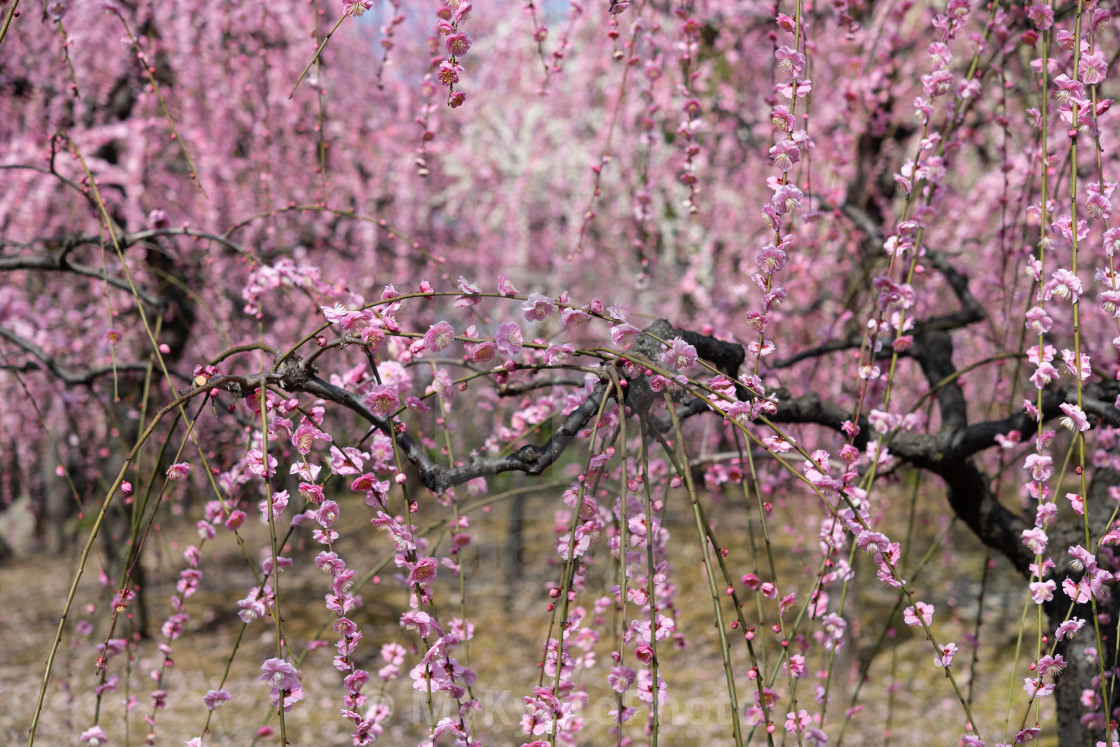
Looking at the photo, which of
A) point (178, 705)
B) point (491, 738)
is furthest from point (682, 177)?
point (178, 705)

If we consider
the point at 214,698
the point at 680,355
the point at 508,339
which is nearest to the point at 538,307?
the point at 508,339

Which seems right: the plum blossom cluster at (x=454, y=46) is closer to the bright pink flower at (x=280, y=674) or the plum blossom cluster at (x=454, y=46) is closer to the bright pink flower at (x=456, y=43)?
the bright pink flower at (x=456, y=43)

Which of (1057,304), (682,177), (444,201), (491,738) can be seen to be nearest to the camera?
(682,177)

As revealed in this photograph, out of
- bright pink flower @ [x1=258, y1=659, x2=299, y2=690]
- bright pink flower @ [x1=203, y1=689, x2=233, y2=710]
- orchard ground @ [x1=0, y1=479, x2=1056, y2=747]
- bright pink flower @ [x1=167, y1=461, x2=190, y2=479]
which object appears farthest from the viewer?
orchard ground @ [x1=0, y1=479, x2=1056, y2=747]

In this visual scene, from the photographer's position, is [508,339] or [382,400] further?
[382,400]

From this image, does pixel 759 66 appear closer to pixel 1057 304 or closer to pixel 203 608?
pixel 1057 304

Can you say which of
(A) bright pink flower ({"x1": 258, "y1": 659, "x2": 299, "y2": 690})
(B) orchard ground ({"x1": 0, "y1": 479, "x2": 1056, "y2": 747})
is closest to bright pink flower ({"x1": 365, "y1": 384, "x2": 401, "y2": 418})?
(A) bright pink flower ({"x1": 258, "y1": 659, "x2": 299, "y2": 690})

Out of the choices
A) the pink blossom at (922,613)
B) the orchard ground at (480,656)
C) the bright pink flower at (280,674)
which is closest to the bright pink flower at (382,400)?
the bright pink flower at (280,674)

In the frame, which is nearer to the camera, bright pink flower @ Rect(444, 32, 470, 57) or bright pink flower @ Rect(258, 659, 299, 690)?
bright pink flower @ Rect(258, 659, 299, 690)

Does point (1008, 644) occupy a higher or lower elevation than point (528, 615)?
lower

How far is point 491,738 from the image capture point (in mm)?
3816

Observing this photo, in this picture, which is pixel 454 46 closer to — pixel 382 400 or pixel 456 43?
pixel 456 43

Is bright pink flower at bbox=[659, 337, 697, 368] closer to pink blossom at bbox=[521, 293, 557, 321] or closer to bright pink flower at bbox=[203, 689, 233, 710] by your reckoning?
pink blossom at bbox=[521, 293, 557, 321]

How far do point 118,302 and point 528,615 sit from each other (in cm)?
351
